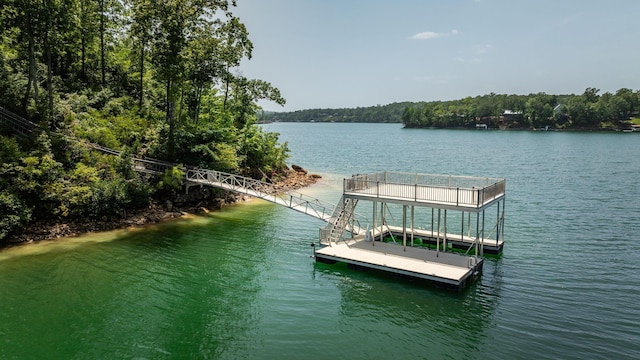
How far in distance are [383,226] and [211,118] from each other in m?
24.9

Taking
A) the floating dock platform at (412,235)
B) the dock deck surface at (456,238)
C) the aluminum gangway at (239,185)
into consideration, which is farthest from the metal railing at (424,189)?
the aluminum gangway at (239,185)

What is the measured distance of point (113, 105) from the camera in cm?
3862

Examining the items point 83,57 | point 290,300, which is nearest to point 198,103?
point 83,57

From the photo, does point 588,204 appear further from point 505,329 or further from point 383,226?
point 505,329

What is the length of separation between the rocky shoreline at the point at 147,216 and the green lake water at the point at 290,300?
1.02 meters

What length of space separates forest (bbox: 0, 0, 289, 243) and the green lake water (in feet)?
11.8

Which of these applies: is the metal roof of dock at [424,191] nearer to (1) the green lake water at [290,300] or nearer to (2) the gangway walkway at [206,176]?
(1) the green lake water at [290,300]

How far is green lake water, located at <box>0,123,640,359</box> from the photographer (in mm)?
14477

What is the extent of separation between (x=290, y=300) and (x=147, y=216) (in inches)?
619

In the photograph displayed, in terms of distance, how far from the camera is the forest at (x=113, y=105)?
1054 inches

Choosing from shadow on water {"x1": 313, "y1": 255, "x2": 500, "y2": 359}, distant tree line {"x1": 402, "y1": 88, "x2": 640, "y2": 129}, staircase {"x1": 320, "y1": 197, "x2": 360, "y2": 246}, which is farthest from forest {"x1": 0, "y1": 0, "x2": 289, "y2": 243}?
distant tree line {"x1": 402, "y1": 88, "x2": 640, "y2": 129}

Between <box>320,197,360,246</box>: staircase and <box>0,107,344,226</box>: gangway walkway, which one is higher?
<box>0,107,344,226</box>: gangway walkway

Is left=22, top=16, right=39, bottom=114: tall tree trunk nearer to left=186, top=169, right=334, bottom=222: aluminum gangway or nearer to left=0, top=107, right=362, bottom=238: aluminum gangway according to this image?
left=0, top=107, right=362, bottom=238: aluminum gangway

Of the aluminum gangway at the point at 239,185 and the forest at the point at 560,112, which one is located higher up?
the forest at the point at 560,112
